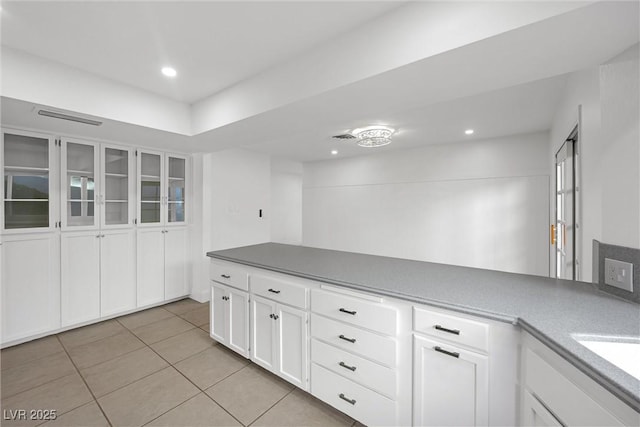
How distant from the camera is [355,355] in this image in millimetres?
1553

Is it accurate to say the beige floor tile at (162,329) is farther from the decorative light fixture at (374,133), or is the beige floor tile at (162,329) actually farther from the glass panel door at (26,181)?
the decorative light fixture at (374,133)

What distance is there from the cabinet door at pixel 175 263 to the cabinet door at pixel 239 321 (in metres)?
1.84

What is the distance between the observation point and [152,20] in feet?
5.33

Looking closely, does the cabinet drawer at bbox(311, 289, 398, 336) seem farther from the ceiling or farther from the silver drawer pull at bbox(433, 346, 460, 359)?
the ceiling

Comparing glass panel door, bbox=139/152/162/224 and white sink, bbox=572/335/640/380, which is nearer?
white sink, bbox=572/335/640/380

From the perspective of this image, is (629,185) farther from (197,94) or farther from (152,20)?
(197,94)

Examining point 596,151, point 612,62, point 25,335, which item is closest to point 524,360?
point 596,151

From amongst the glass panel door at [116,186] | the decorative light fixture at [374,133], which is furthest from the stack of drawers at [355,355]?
the glass panel door at [116,186]

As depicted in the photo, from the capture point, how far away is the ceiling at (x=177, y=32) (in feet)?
4.98

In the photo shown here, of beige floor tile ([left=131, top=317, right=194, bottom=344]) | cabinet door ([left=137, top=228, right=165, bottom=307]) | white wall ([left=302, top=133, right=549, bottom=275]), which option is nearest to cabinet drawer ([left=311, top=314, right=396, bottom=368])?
beige floor tile ([left=131, top=317, right=194, bottom=344])

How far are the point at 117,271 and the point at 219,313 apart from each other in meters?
1.72

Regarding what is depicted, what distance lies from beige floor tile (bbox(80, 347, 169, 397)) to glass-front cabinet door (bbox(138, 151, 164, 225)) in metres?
1.66

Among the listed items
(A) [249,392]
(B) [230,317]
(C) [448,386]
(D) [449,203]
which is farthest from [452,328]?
(D) [449,203]

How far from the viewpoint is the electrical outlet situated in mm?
1233
